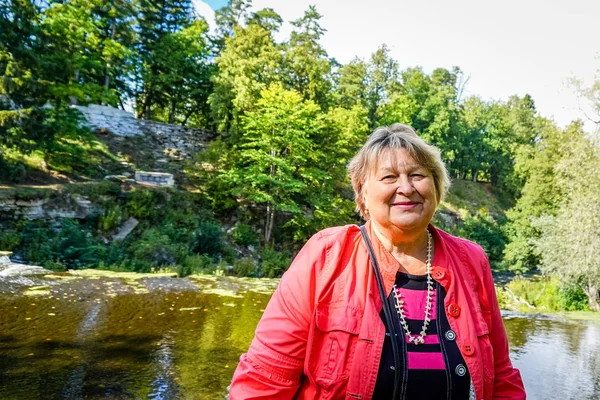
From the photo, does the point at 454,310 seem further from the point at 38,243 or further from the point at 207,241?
the point at 207,241

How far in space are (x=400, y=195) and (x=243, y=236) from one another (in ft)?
50.1

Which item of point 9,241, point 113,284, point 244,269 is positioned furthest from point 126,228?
point 113,284

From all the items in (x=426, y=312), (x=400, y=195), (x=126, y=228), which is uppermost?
(x=400, y=195)

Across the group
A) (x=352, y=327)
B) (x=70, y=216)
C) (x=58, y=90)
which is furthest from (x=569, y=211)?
(x=58, y=90)

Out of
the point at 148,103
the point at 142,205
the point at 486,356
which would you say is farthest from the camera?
the point at 148,103

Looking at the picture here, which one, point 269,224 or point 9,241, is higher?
point 269,224

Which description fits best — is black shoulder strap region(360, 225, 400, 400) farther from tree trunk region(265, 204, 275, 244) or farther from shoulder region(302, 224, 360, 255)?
tree trunk region(265, 204, 275, 244)

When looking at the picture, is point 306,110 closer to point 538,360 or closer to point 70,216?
point 70,216

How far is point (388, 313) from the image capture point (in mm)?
1489

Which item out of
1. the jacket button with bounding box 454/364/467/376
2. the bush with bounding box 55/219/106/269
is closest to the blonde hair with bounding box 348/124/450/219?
the jacket button with bounding box 454/364/467/376

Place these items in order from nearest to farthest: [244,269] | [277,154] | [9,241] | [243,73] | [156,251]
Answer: [9,241] → [156,251] → [244,269] → [277,154] → [243,73]

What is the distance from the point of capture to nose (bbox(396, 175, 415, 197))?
64.9 inches

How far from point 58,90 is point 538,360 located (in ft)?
51.3

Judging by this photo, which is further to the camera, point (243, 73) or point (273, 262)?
point (243, 73)
